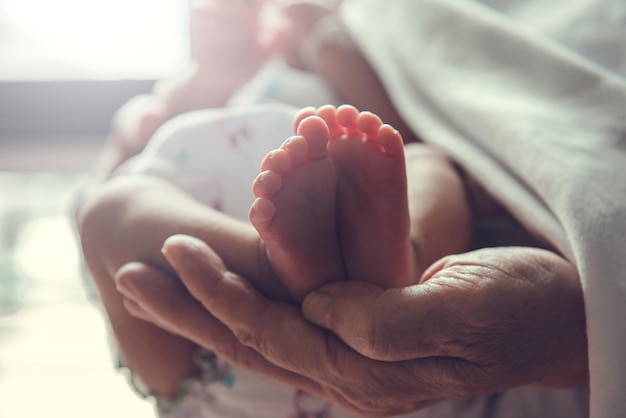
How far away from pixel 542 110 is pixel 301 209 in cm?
27

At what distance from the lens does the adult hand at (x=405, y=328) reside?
1.35ft

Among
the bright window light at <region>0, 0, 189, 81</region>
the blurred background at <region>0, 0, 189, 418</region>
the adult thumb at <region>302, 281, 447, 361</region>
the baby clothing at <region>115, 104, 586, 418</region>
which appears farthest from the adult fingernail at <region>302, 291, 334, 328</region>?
the bright window light at <region>0, 0, 189, 81</region>

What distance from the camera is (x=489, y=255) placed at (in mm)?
449

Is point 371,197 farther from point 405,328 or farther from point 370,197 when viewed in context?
point 405,328

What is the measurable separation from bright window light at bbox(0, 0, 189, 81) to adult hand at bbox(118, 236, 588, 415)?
34.2 inches

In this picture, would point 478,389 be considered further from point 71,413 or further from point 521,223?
point 71,413

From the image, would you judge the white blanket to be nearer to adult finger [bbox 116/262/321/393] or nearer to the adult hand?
the adult hand

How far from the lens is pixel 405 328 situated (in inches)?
16.1

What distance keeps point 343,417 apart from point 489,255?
184 mm

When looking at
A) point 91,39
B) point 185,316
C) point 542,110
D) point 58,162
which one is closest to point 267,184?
point 185,316

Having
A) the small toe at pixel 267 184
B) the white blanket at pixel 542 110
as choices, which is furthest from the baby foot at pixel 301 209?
the white blanket at pixel 542 110

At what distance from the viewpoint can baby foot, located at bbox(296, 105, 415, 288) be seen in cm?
46

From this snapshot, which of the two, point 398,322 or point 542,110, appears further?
point 542,110

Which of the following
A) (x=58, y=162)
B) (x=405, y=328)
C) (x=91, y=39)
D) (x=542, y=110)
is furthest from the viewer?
(x=58, y=162)
